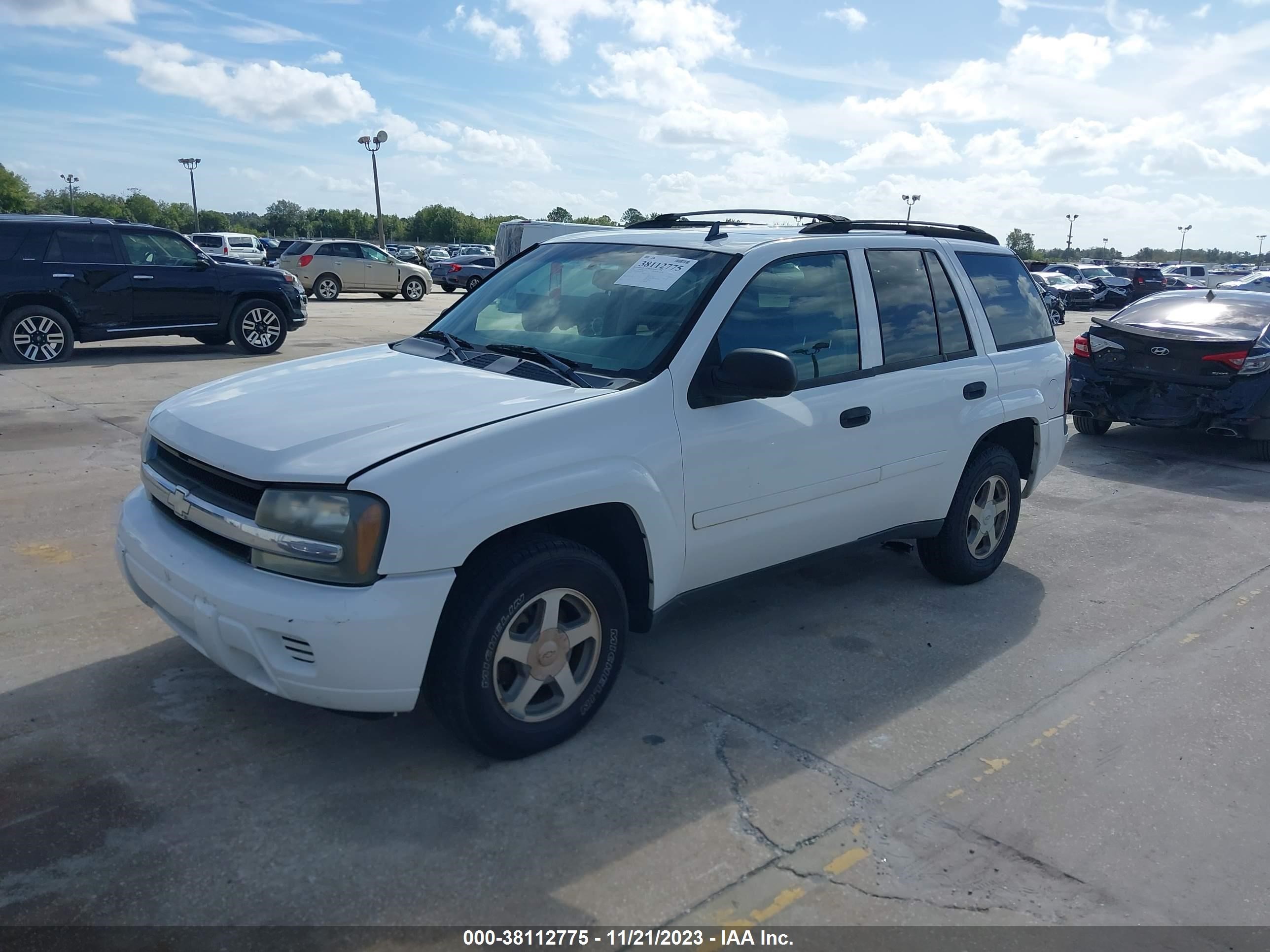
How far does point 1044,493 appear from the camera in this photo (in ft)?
25.6

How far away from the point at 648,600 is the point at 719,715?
57 centimetres

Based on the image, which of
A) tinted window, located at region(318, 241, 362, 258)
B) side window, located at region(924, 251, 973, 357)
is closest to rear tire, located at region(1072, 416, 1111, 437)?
side window, located at region(924, 251, 973, 357)

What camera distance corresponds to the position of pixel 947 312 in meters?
4.99

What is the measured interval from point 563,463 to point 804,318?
4.89 ft

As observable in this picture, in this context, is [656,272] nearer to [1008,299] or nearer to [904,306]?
[904,306]

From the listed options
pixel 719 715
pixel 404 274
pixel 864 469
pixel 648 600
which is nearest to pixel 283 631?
pixel 648 600

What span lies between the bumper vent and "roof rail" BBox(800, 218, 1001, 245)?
2.86 m

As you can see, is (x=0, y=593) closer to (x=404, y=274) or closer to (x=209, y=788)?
(x=209, y=788)

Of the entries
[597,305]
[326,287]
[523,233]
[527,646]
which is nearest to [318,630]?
[527,646]

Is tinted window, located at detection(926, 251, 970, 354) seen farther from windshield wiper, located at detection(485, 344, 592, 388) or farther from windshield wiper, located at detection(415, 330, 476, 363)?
windshield wiper, located at detection(415, 330, 476, 363)

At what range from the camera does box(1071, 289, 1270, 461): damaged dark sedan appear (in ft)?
28.7

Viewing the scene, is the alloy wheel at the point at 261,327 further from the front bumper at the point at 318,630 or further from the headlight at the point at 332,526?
the headlight at the point at 332,526

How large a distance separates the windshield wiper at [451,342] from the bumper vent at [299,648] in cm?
149

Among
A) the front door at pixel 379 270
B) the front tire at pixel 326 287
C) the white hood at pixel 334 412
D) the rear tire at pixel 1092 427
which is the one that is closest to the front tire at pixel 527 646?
the white hood at pixel 334 412
